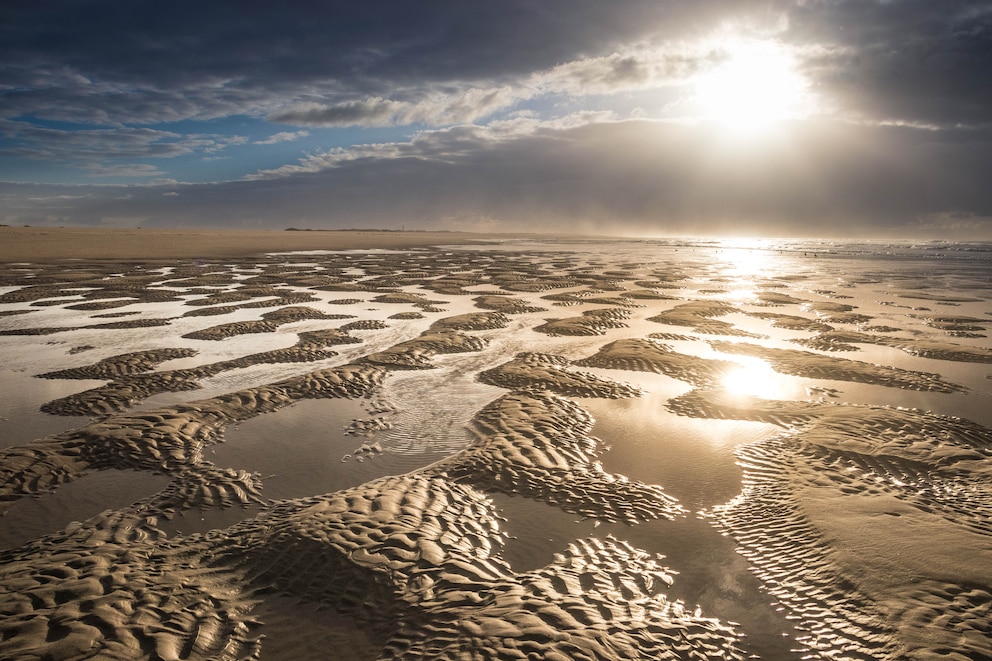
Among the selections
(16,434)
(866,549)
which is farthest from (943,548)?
(16,434)

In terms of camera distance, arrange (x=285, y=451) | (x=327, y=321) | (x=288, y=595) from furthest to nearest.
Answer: (x=327, y=321) < (x=285, y=451) < (x=288, y=595)

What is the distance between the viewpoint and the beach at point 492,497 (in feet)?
13.5

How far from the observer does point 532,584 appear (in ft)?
15.1

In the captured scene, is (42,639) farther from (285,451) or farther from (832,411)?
(832,411)

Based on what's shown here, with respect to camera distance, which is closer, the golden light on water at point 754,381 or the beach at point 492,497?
the beach at point 492,497

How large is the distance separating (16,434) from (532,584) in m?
8.50

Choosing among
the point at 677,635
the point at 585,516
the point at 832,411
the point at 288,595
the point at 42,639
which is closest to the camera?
the point at 42,639

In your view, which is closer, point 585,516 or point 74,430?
point 585,516

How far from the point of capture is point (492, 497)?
253 inches

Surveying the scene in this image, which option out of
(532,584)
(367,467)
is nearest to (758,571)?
(532,584)

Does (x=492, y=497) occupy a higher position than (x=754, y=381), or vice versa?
(x=754, y=381)

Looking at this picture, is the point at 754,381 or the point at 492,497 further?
the point at 754,381

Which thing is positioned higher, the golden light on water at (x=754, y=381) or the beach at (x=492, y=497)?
the golden light on water at (x=754, y=381)

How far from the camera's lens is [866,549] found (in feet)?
17.0
